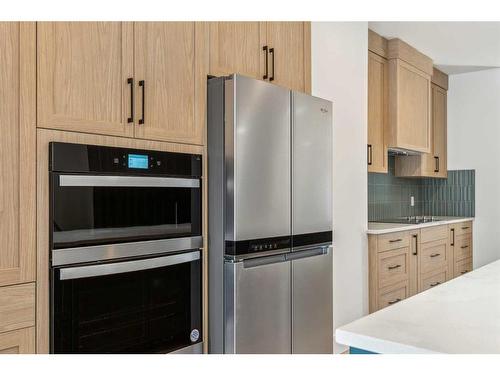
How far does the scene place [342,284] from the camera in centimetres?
295

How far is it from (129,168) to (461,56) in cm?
384

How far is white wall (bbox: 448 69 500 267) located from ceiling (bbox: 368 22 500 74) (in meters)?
0.25

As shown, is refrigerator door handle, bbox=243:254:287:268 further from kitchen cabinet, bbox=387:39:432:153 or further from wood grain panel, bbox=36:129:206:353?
kitchen cabinet, bbox=387:39:432:153

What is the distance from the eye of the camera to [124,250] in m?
1.73

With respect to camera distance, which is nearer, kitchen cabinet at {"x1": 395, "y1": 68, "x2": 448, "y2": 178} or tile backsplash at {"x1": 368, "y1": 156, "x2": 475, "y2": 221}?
tile backsplash at {"x1": 368, "y1": 156, "x2": 475, "y2": 221}

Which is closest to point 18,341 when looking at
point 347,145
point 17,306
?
point 17,306

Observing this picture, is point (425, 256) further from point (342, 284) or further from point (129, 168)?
point (129, 168)

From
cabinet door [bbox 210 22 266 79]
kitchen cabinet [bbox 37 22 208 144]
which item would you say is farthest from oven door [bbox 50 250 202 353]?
cabinet door [bbox 210 22 266 79]

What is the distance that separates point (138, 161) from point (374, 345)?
1.16 metres

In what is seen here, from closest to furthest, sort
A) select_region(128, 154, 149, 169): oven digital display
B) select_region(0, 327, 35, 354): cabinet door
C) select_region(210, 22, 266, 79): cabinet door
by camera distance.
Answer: select_region(0, 327, 35, 354): cabinet door
select_region(128, 154, 149, 169): oven digital display
select_region(210, 22, 266, 79): cabinet door

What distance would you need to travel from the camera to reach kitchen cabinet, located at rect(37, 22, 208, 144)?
5.15ft

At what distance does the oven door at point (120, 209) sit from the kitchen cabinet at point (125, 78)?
7.2 inches

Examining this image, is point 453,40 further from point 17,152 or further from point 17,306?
point 17,306
